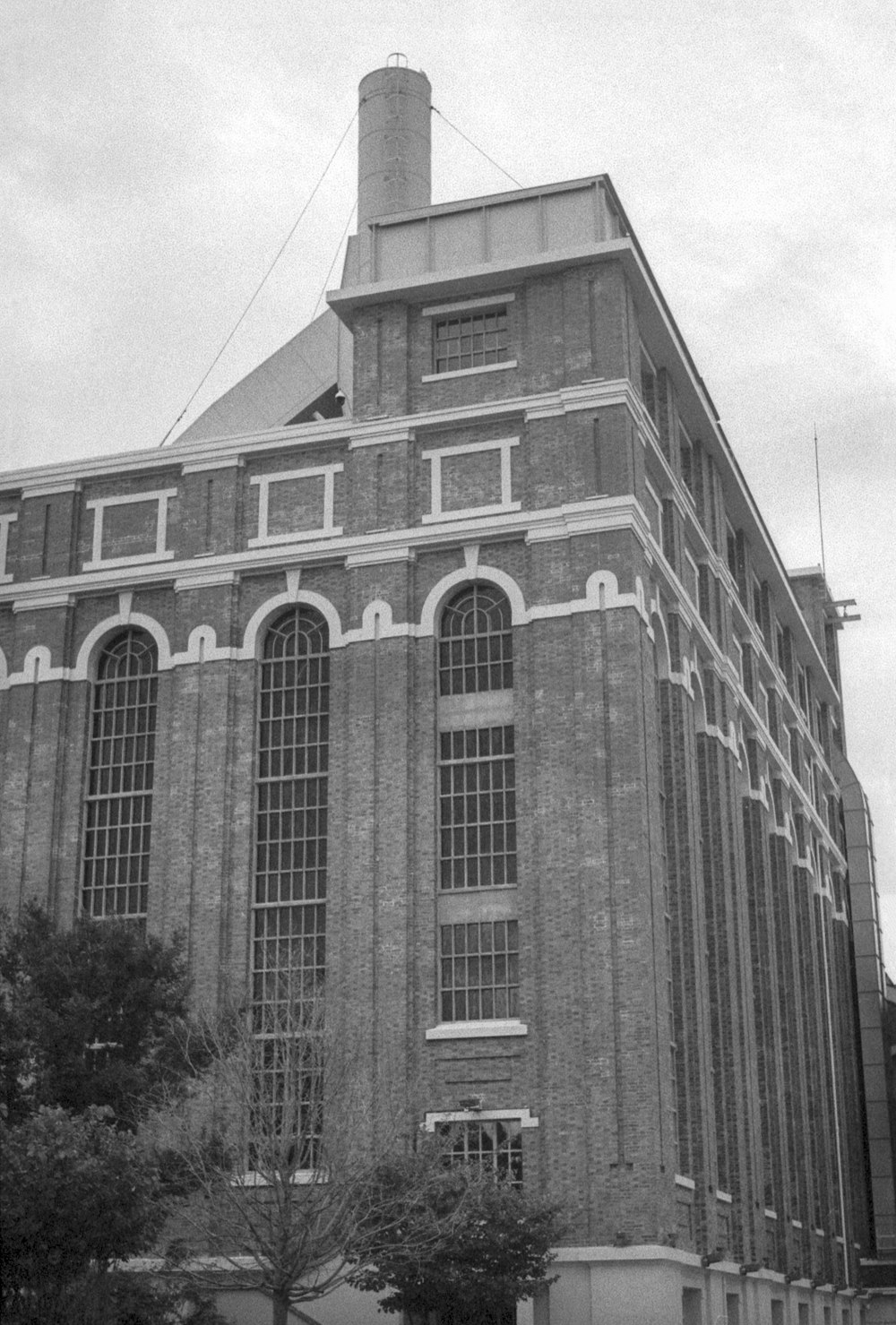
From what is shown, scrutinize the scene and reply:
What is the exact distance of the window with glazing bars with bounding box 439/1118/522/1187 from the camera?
33.3 m

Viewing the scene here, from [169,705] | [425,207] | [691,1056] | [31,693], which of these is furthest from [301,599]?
[691,1056]

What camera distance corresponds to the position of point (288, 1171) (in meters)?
27.4

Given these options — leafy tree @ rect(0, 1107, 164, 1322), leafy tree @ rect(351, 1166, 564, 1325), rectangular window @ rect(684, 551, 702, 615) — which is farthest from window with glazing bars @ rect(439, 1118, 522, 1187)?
rectangular window @ rect(684, 551, 702, 615)

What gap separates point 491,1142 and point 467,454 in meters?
13.4

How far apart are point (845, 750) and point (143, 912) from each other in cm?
3739

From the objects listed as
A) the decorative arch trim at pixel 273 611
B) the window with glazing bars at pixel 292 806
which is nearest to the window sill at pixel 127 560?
the decorative arch trim at pixel 273 611

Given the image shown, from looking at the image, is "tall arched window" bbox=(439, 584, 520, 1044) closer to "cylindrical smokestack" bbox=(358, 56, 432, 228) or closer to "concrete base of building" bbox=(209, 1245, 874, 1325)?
"concrete base of building" bbox=(209, 1245, 874, 1325)

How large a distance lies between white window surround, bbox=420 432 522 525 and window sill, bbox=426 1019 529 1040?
9.90 metres

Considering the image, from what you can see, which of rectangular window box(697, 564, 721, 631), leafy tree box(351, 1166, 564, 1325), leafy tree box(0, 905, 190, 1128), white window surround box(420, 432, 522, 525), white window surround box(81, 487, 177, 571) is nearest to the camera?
leafy tree box(0, 905, 190, 1128)

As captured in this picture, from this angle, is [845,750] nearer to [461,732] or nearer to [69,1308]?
[461,732]

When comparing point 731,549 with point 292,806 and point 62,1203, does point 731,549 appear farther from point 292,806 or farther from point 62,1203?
point 62,1203

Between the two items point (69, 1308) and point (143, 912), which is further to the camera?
point (143, 912)

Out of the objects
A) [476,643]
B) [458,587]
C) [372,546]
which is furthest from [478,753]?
[372,546]

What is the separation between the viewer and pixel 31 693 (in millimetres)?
39719
